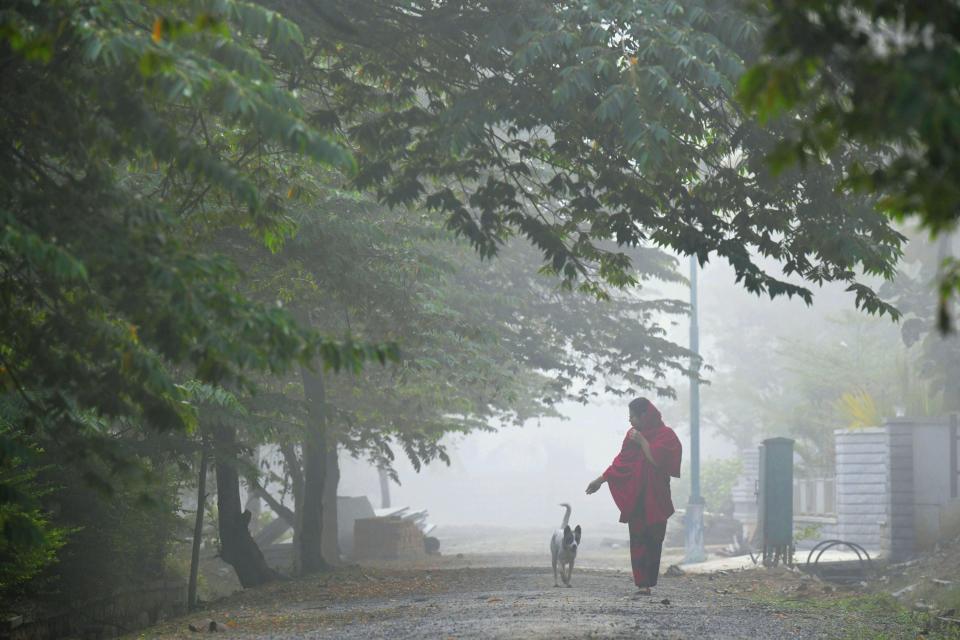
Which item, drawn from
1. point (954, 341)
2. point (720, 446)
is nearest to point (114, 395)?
point (954, 341)

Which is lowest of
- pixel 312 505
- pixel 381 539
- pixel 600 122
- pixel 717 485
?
pixel 381 539

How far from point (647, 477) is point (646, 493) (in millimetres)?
198

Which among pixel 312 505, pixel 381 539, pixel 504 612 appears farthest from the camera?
pixel 381 539

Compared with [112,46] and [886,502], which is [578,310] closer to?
[886,502]

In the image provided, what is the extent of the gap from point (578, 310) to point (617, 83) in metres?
17.2

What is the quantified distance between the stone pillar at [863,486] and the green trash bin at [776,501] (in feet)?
3.92

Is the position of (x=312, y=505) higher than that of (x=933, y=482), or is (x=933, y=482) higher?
(x=933, y=482)

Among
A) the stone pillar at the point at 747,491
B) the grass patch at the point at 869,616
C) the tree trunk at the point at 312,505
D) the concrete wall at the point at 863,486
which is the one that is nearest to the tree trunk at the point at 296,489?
the tree trunk at the point at 312,505

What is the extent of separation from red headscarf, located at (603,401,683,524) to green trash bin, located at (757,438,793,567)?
6.32 m

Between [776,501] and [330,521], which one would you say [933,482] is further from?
[330,521]

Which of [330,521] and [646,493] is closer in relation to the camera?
[646,493]

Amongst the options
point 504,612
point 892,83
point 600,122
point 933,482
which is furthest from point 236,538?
point 892,83

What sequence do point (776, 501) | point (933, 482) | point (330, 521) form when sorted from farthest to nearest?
point (330, 521), point (776, 501), point (933, 482)

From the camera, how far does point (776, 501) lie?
2075cm
